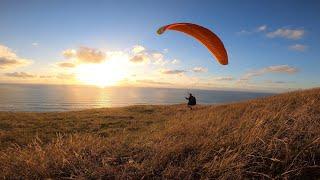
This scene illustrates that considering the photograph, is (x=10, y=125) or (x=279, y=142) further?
(x=10, y=125)

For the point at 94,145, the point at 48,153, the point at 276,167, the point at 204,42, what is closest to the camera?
the point at 276,167

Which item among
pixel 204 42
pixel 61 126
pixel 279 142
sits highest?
pixel 204 42

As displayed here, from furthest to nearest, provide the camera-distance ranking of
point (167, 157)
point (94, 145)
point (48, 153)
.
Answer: point (94, 145), point (48, 153), point (167, 157)

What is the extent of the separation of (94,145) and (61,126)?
Answer: 15.0 meters

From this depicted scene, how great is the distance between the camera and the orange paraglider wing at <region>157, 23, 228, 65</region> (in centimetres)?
1102

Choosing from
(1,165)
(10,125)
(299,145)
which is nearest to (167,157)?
(299,145)

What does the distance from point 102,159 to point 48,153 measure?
146cm

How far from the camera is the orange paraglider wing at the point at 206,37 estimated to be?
1102 centimetres

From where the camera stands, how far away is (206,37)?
12023mm

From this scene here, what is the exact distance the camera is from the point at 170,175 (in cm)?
593

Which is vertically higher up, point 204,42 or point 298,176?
point 204,42

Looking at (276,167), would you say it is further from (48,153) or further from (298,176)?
(48,153)

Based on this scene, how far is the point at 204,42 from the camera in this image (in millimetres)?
12883

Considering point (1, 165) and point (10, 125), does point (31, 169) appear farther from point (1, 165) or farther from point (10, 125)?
point (10, 125)
